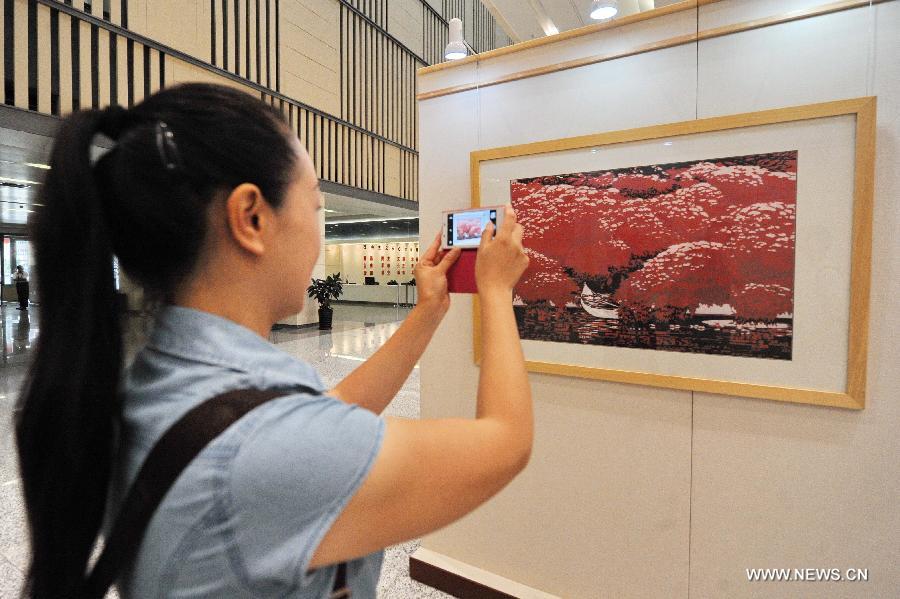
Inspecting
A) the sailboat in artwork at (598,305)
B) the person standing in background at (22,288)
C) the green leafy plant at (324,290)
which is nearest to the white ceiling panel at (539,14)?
the sailboat in artwork at (598,305)

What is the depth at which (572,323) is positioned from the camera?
1.86 meters

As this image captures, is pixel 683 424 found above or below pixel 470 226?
below

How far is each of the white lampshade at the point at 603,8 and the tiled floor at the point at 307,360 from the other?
250 cm

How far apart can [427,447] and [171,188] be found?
17.4 inches

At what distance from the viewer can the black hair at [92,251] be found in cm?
57

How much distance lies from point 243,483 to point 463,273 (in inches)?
27.1

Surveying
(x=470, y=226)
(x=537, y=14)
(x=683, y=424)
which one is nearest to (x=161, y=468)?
(x=470, y=226)

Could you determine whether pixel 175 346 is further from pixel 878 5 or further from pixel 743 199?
pixel 878 5

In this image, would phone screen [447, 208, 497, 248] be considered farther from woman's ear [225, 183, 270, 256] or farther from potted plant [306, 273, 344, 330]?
potted plant [306, 273, 344, 330]

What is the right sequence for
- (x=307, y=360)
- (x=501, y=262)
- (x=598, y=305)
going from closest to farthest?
(x=501, y=262)
(x=598, y=305)
(x=307, y=360)

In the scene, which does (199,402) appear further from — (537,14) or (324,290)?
(324,290)

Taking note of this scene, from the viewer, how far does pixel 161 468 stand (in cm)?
53

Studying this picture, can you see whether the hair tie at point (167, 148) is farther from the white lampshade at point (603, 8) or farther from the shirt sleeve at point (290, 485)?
the white lampshade at point (603, 8)

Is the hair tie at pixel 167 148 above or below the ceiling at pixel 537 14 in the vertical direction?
below
